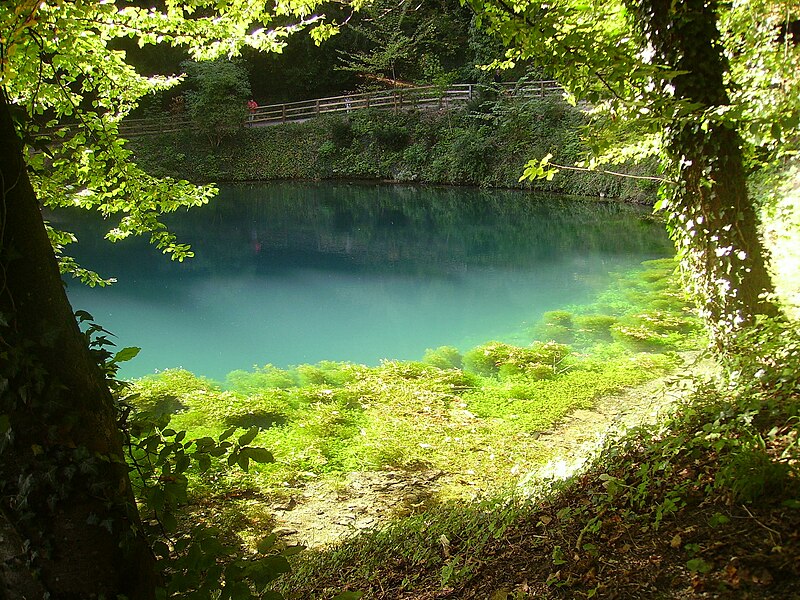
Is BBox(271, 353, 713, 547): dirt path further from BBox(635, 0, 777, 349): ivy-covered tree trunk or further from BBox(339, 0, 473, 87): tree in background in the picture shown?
BBox(339, 0, 473, 87): tree in background

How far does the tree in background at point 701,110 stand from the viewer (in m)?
3.39

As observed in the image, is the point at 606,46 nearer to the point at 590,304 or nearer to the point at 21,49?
the point at 21,49

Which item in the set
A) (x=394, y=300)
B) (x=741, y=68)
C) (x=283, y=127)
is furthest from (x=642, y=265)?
(x=283, y=127)

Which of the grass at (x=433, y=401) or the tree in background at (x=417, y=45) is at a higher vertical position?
the tree in background at (x=417, y=45)

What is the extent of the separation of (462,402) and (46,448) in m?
4.96

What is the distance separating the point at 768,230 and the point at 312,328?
6906mm

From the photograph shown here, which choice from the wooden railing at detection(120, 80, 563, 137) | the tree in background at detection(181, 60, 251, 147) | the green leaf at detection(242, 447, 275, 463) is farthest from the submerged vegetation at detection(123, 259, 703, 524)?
the tree in background at detection(181, 60, 251, 147)

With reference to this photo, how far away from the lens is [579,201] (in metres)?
18.5

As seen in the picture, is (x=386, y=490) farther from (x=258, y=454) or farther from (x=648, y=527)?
(x=258, y=454)

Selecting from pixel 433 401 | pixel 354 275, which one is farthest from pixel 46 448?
pixel 354 275

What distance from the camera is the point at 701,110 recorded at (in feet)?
12.0

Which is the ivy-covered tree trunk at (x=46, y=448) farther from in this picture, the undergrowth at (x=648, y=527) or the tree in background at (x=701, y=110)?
the tree in background at (x=701, y=110)

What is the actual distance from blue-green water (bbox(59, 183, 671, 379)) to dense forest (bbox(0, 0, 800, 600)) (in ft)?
3.28

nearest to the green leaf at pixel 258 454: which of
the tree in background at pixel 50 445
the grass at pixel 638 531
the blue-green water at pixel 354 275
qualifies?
the tree in background at pixel 50 445
